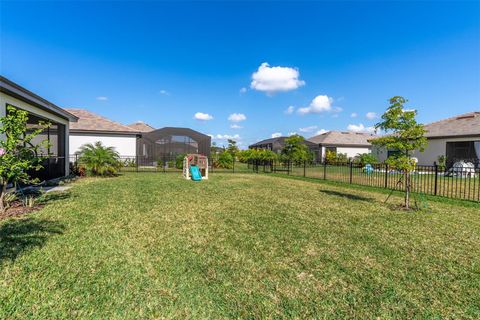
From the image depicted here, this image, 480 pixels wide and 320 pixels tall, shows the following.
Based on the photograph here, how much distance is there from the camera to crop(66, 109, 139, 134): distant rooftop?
2128 cm

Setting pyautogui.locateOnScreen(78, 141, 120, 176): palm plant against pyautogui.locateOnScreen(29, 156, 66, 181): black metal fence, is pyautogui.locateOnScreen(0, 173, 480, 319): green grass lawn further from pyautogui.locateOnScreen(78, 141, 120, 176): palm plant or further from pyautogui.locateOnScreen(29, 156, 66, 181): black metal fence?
pyautogui.locateOnScreen(78, 141, 120, 176): palm plant

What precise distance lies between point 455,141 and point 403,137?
18953 millimetres

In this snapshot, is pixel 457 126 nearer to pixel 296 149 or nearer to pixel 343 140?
pixel 296 149

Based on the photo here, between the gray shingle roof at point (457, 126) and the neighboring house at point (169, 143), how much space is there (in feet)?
70.8

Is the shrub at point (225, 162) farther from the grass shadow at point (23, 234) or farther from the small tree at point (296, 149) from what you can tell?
the grass shadow at point (23, 234)

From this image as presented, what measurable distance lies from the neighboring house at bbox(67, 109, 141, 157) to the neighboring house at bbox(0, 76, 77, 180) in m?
8.89

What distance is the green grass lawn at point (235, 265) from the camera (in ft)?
8.28

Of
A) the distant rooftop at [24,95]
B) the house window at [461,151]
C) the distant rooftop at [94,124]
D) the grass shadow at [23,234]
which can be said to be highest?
the distant rooftop at [94,124]

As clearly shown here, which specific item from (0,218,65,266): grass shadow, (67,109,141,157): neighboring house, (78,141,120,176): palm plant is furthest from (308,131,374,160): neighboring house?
(0,218,65,266): grass shadow

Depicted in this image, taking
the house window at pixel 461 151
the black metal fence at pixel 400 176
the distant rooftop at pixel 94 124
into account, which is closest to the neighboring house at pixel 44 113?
the black metal fence at pixel 400 176

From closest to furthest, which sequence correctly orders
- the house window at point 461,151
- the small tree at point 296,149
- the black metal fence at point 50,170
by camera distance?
the black metal fence at point 50,170 < the house window at point 461,151 < the small tree at point 296,149

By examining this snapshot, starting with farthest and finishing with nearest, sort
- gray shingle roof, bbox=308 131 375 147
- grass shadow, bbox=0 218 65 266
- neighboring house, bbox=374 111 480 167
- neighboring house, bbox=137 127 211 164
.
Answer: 1. gray shingle roof, bbox=308 131 375 147
2. neighboring house, bbox=137 127 211 164
3. neighboring house, bbox=374 111 480 167
4. grass shadow, bbox=0 218 65 266

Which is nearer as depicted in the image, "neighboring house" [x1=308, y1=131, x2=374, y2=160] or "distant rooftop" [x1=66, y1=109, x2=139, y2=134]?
"distant rooftop" [x1=66, y1=109, x2=139, y2=134]

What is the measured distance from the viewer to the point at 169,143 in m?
27.4
